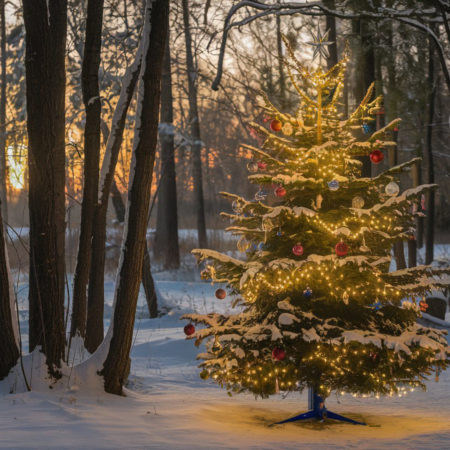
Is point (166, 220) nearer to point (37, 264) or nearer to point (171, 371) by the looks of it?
point (171, 371)

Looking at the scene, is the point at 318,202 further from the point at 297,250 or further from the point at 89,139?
the point at 89,139

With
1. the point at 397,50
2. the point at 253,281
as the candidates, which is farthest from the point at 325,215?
the point at 397,50

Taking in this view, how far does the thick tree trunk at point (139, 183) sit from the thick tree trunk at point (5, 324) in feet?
3.09

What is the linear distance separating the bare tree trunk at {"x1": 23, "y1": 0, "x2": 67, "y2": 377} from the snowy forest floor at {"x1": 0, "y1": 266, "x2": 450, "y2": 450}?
0.59 m

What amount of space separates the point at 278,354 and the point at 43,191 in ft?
9.52

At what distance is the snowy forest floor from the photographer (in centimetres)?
502

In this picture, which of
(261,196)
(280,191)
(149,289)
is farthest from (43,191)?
(149,289)

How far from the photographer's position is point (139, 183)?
6715 millimetres

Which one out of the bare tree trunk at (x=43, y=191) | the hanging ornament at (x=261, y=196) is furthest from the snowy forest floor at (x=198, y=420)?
the hanging ornament at (x=261, y=196)

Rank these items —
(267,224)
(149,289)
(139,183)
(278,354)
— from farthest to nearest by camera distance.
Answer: (149,289) < (139,183) < (267,224) < (278,354)

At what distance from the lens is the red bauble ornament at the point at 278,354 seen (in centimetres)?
588

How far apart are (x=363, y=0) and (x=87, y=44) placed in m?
4.81

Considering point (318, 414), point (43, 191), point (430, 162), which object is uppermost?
point (430, 162)

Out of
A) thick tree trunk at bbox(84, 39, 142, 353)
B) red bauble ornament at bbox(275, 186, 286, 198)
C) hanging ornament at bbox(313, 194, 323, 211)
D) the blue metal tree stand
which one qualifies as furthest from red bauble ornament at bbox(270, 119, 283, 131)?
the blue metal tree stand
